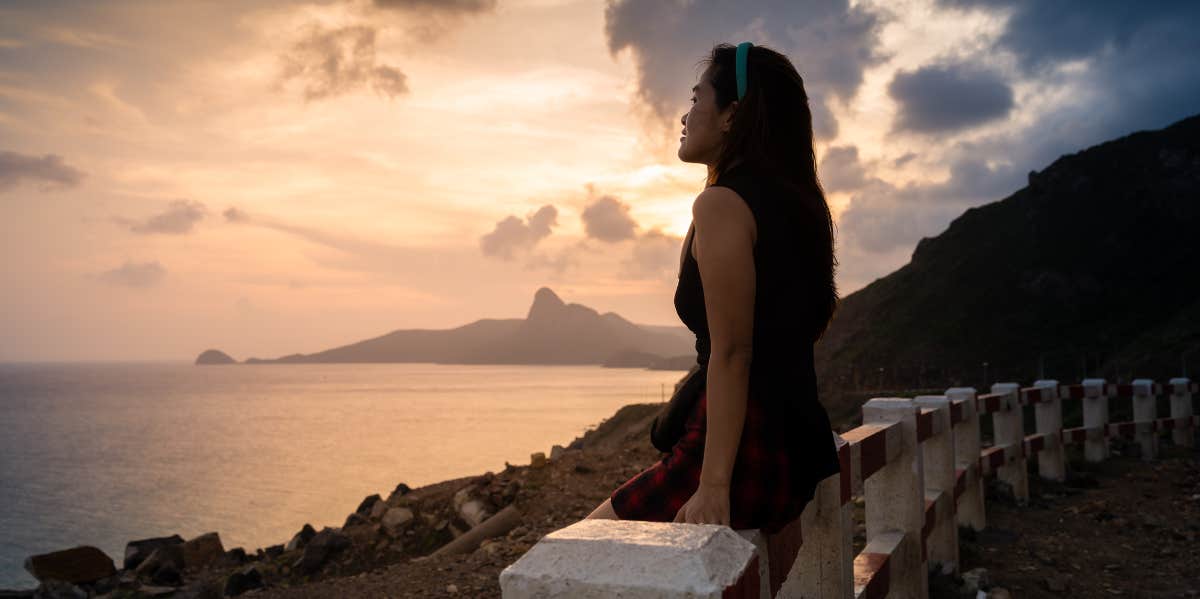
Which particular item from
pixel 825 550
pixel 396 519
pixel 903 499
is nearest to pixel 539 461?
pixel 396 519

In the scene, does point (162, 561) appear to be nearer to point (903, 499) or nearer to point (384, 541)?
point (384, 541)

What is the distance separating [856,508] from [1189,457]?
625 centimetres

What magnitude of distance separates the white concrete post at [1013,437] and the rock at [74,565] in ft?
58.0

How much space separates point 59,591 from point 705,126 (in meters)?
18.0

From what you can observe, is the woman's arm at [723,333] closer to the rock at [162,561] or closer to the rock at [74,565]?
the rock at [162,561]

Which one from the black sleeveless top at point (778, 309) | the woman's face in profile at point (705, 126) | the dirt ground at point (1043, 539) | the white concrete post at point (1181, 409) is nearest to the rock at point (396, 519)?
the dirt ground at point (1043, 539)

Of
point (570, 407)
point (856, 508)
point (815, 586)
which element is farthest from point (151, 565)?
point (570, 407)

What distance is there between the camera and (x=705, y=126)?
2512mm

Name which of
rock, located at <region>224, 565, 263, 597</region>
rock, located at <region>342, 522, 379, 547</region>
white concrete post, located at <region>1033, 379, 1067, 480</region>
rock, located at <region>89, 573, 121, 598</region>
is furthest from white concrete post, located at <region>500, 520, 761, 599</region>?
rock, located at <region>89, 573, 121, 598</region>

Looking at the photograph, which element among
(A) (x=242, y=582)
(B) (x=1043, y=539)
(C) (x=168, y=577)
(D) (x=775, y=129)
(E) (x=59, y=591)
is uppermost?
(D) (x=775, y=129)

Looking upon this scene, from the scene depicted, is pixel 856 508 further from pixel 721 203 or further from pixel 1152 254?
pixel 1152 254

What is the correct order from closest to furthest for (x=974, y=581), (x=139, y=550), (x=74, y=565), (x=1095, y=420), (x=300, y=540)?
(x=974, y=581) → (x=1095, y=420) → (x=300, y=540) → (x=74, y=565) → (x=139, y=550)

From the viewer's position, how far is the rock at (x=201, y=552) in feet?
55.3

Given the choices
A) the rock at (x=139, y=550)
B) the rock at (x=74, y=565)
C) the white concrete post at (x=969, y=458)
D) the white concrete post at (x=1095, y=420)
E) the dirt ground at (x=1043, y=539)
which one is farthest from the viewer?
the rock at (x=139, y=550)
